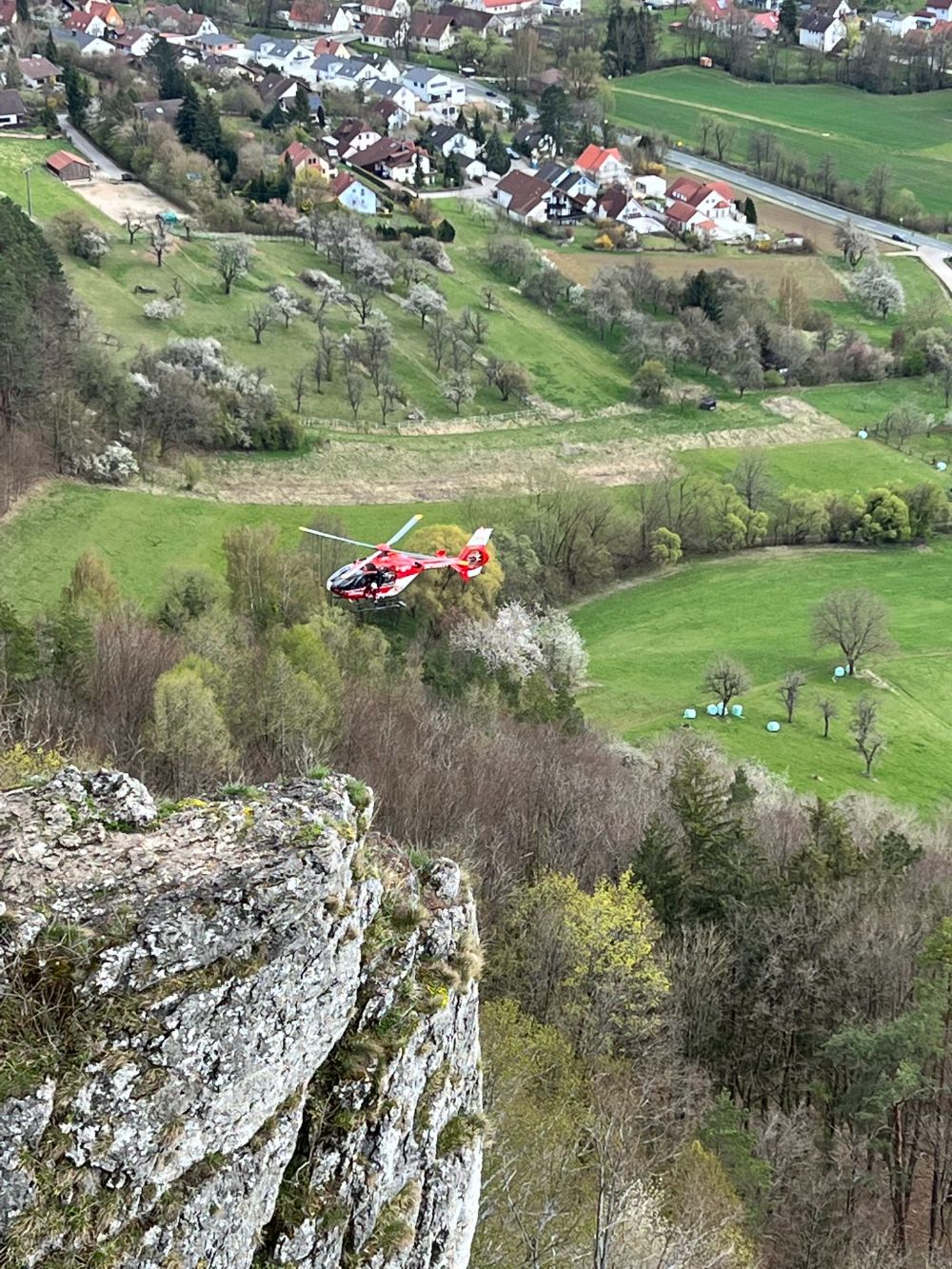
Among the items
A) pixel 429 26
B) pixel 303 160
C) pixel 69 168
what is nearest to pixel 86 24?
pixel 429 26

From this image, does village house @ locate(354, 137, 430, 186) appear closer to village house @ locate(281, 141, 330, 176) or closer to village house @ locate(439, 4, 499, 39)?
village house @ locate(281, 141, 330, 176)

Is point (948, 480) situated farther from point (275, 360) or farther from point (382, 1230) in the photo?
point (382, 1230)

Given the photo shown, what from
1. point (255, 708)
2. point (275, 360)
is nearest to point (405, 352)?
point (275, 360)

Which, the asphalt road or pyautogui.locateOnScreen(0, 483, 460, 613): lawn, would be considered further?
the asphalt road

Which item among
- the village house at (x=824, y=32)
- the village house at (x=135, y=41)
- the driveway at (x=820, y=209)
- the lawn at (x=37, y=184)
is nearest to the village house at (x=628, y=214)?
the driveway at (x=820, y=209)

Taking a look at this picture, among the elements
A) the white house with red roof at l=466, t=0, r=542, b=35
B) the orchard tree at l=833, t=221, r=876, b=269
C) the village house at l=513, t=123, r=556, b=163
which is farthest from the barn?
the white house with red roof at l=466, t=0, r=542, b=35

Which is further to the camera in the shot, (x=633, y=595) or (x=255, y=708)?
(x=633, y=595)
